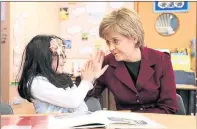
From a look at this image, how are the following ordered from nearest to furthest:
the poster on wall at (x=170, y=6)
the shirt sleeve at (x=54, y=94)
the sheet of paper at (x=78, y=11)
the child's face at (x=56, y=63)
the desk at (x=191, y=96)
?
1. the shirt sleeve at (x=54, y=94)
2. the child's face at (x=56, y=63)
3. the desk at (x=191, y=96)
4. the poster on wall at (x=170, y=6)
5. the sheet of paper at (x=78, y=11)

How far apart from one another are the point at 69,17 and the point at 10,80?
1081 mm

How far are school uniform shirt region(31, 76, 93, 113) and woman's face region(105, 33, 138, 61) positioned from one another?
277 millimetres

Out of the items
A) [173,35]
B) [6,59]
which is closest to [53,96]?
[6,59]

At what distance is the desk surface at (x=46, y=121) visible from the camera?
2.93 feet

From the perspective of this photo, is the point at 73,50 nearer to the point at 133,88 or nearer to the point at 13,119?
the point at 133,88

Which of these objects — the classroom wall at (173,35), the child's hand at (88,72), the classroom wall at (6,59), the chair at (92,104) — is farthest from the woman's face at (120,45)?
the classroom wall at (173,35)

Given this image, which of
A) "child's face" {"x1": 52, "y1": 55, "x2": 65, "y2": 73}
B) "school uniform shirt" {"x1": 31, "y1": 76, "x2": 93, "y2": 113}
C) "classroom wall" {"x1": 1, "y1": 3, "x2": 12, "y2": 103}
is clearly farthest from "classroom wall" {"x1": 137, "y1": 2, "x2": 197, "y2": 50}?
"school uniform shirt" {"x1": 31, "y1": 76, "x2": 93, "y2": 113}

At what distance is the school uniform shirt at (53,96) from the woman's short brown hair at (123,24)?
0.32m

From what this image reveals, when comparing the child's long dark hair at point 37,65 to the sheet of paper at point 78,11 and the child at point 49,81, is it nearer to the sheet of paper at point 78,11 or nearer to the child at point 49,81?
the child at point 49,81

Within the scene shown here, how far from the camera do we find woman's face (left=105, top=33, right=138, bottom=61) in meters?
1.39

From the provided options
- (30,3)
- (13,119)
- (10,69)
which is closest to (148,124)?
(13,119)

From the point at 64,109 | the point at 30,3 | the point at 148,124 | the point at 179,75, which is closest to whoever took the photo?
the point at 148,124

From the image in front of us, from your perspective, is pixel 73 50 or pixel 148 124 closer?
pixel 148 124

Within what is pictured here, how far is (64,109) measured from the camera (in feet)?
4.10
